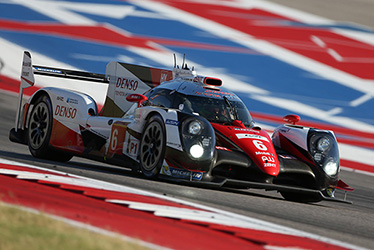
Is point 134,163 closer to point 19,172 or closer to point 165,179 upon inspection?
point 165,179

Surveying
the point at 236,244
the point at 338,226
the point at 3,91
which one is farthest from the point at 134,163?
the point at 3,91

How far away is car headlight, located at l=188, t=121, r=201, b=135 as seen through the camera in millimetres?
7461

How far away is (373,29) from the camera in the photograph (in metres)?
24.1

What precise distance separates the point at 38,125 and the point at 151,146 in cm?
265

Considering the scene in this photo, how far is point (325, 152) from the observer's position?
831 centimetres

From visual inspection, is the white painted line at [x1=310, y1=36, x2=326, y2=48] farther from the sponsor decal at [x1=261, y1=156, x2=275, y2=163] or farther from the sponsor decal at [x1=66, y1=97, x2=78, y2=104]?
the sponsor decal at [x1=261, y1=156, x2=275, y2=163]

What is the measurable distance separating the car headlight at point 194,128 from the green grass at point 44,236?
3406mm

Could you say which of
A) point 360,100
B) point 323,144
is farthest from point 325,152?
point 360,100

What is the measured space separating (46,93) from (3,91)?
7.55 metres

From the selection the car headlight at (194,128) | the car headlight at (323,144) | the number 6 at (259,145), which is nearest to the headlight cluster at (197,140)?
the car headlight at (194,128)

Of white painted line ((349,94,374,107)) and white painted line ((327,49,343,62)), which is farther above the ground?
white painted line ((327,49,343,62))

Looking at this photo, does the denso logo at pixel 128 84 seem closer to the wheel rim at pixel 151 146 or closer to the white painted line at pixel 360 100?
the wheel rim at pixel 151 146

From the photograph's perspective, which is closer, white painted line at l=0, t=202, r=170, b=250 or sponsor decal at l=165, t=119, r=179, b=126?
white painted line at l=0, t=202, r=170, b=250

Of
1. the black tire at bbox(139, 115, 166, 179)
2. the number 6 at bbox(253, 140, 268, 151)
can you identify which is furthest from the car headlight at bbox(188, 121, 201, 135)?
the number 6 at bbox(253, 140, 268, 151)
